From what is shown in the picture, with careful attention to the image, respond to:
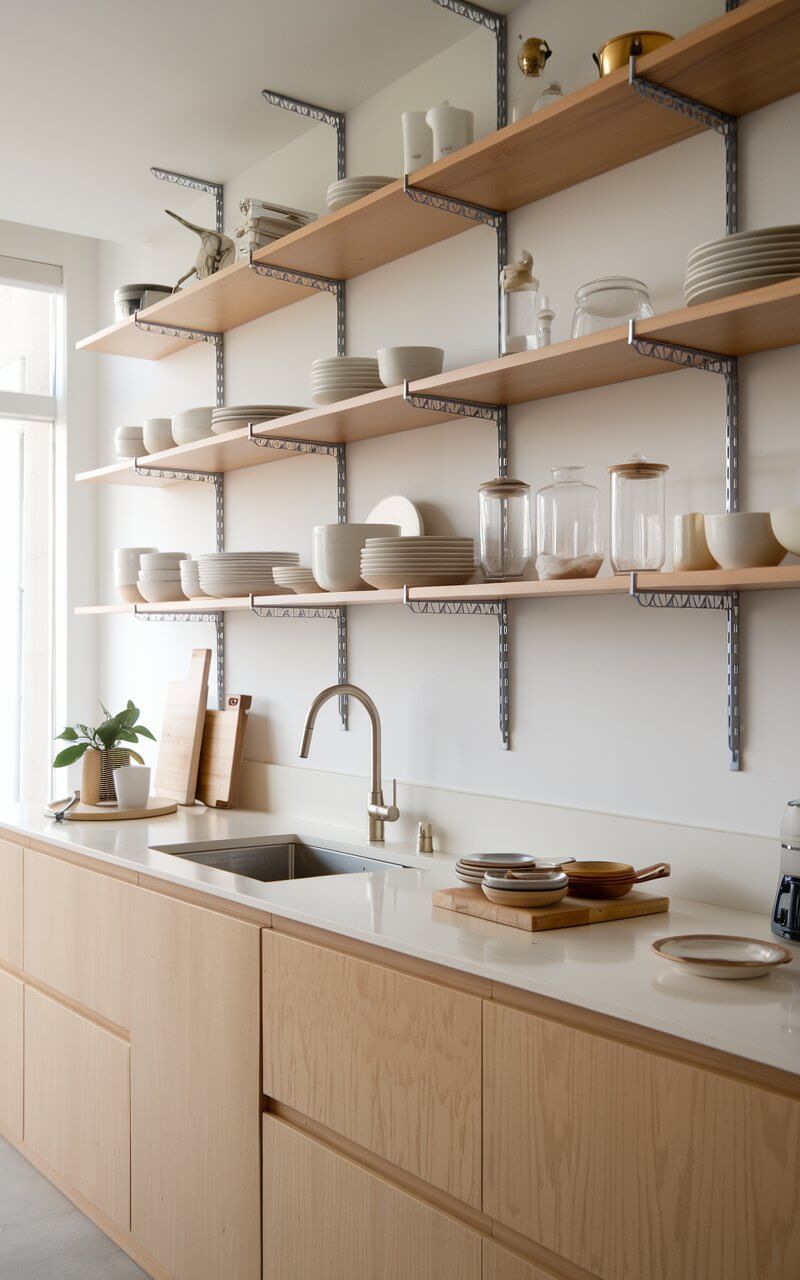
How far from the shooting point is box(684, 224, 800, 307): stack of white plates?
5.71 ft

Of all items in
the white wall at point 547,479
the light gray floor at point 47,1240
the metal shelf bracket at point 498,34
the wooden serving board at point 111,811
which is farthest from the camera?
the wooden serving board at point 111,811

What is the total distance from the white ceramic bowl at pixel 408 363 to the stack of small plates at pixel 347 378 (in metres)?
0.16

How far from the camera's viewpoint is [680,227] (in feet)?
7.11

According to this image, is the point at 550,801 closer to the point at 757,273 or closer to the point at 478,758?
the point at 478,758

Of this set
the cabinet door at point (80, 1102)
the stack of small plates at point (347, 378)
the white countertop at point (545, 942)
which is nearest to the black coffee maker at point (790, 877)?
the white countertop at point (545, 942)

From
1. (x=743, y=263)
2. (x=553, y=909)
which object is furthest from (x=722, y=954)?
(x=743, y=263)

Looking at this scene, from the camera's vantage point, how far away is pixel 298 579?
2.80 m

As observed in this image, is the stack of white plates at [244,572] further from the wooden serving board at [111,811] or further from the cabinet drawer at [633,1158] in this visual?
the cabinet drawer at [633,1158]

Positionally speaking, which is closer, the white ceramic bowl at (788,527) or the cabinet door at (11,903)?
the white ceramic bowl at (788,527)

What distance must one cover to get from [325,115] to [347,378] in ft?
2.78

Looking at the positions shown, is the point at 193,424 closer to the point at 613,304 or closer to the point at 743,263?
the point at 613,304

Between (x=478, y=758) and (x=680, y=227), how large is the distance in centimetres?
117

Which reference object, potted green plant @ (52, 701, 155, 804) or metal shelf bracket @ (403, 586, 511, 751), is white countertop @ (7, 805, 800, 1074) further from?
potted green plant @ (52, 701, 155, 804)

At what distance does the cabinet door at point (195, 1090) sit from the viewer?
2188mm
